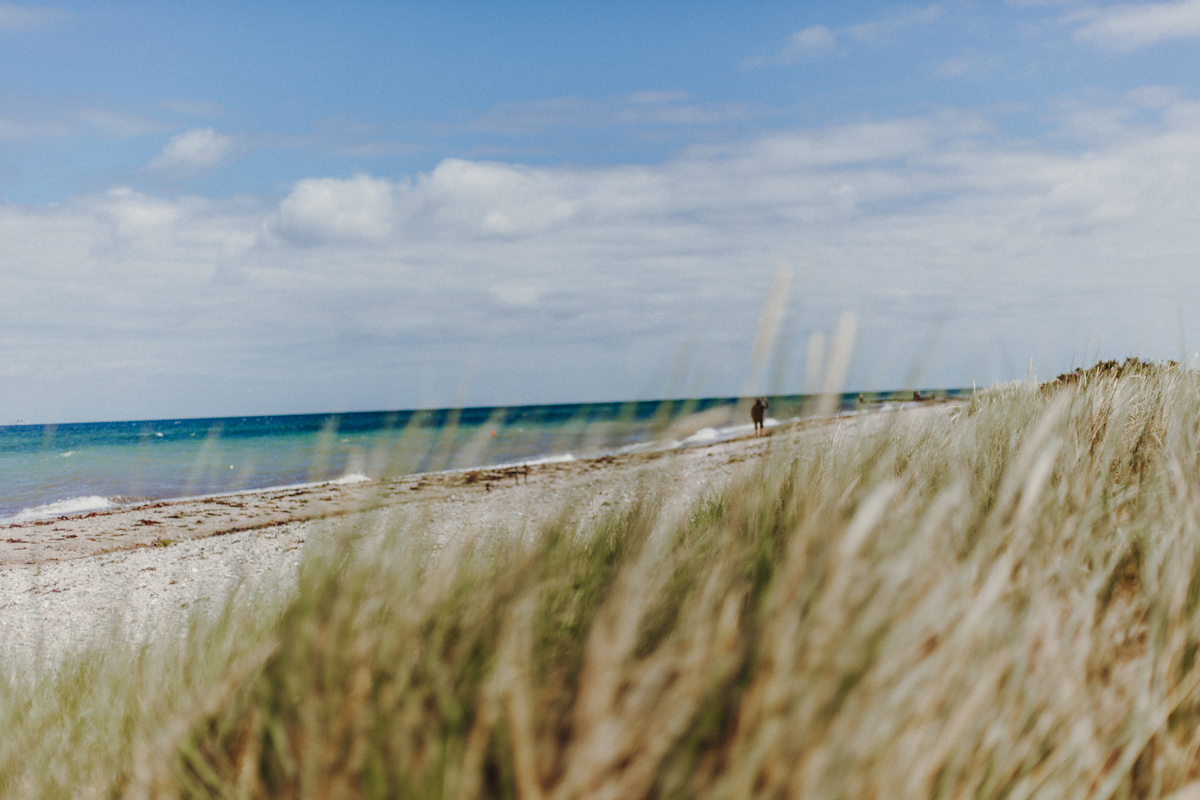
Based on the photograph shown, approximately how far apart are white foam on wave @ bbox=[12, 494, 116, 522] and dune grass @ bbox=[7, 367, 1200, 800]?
1654cm

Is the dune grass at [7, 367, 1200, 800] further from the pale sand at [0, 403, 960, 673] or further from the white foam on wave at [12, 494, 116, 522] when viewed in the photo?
the white foam on wave at [12, 494, 116, 522]

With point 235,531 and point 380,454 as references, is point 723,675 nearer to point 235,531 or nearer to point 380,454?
point 380,454

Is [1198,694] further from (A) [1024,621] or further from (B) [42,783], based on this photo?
(B) [42,783]

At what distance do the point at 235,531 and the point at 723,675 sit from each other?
1224cm

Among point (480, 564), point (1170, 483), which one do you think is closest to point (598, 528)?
point (480, 564)

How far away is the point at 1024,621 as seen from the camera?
1646mm

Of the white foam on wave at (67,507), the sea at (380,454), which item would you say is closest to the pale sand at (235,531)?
the sea at (380,454)

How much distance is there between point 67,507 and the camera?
1659cm

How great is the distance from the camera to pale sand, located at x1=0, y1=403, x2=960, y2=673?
8.25ft

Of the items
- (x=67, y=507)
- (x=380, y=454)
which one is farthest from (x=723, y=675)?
(x=67, y=507)

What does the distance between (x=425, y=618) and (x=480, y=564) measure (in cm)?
94

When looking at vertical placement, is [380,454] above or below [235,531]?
above

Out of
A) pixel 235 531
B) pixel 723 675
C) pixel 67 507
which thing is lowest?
pixel 67 507

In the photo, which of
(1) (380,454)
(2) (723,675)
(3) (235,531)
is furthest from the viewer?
(3) (235,531)
